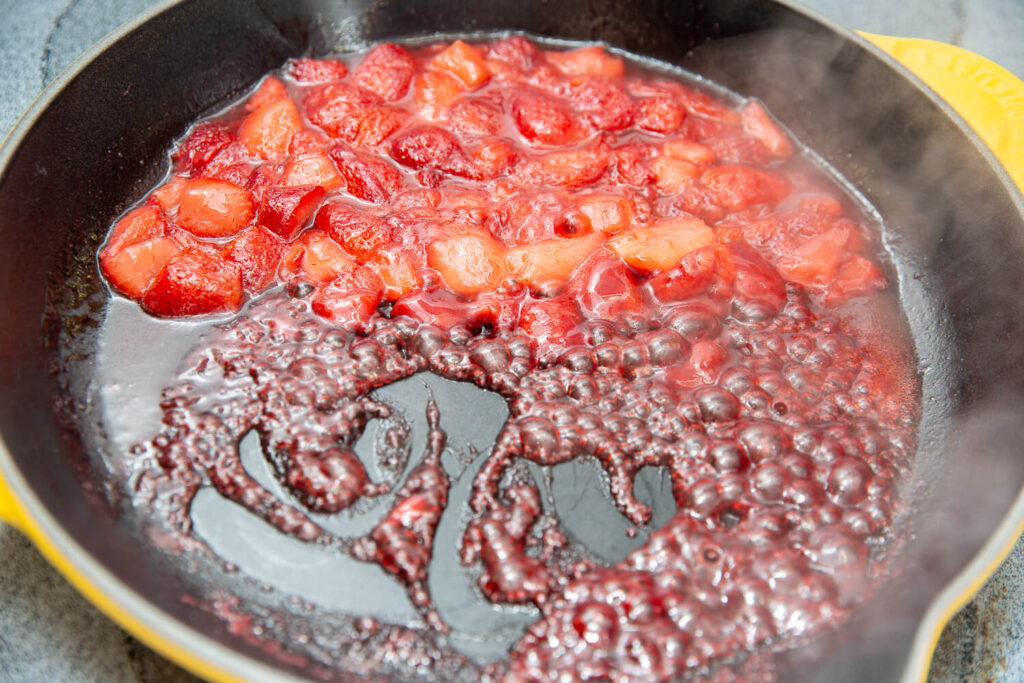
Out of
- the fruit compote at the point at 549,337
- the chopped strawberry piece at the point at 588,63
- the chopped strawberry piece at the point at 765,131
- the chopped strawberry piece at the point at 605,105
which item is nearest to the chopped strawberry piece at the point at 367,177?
the fruit compote at the point at 549,337

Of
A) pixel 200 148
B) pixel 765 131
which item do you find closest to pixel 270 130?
pixel 200 148

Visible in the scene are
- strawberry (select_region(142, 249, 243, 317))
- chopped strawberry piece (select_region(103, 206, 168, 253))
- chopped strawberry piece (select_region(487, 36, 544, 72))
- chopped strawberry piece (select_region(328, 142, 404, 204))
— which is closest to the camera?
strawberry (select_region(142, 249, 243, 317))

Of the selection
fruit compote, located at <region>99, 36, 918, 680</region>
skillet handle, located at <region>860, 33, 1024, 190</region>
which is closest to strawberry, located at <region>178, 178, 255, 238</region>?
fruit compote, located at <region>99, 36, 918, 680</region>

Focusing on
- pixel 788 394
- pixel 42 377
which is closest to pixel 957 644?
pixel 788 394

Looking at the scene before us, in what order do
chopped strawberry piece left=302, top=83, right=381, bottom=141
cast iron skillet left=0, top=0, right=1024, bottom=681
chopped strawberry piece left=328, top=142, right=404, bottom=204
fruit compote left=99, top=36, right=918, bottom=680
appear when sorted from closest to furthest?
cast iron skillet left=0, top=0, right=1024, bottom=681 → fruit compote left=99, top=36, right=918, bottom=680 → chopped strawberry piece left=328, top=142, right=404, bottom=204 → chopped strawberry piece left=302, top=83, right=381, bottom=141

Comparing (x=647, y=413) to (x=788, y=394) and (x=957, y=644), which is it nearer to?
(x=788, y=394)

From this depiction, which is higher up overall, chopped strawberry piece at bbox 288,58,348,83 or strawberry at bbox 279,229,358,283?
chopped strawberry piece at bbox 288,58,348,83

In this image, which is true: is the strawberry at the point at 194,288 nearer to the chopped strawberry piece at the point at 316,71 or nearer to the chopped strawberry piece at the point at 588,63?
the chopped strawberry piece at the point at 316,71

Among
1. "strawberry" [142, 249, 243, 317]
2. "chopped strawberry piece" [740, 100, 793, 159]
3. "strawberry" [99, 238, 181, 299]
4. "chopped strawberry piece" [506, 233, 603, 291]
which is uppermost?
"chopped strawberry piece" [740, 100, 793, 159]

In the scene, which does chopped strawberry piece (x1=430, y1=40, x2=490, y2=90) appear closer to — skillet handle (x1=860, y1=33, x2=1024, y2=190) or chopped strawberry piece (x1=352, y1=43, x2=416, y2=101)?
chopped strawberry piece (x1=352, y1=43, x2=416, y2=101)
